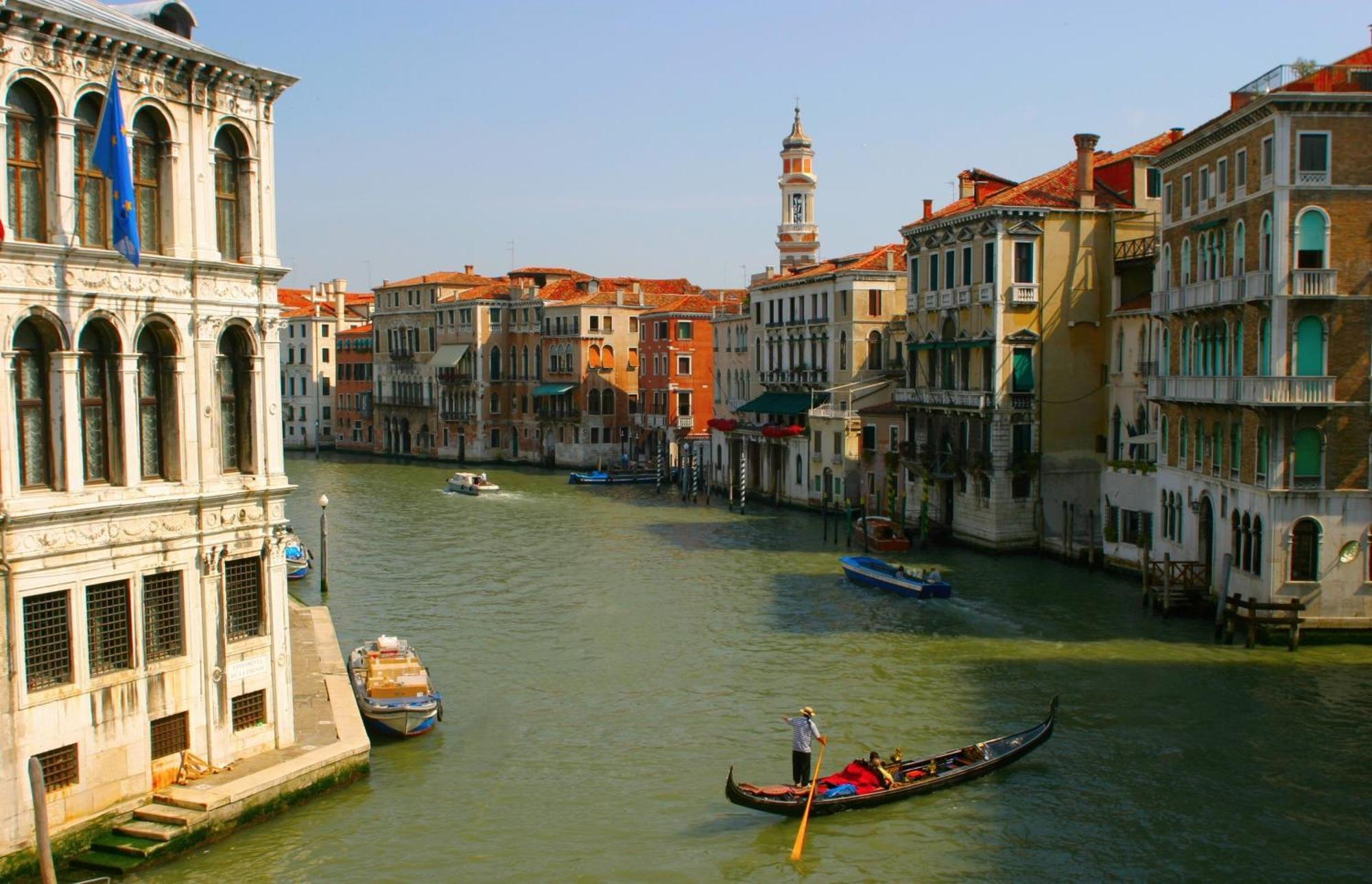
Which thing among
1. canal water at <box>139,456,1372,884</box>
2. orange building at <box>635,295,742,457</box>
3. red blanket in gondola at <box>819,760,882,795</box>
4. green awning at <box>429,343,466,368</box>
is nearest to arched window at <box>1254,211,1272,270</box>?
canal water at <box>139,456,1372,884</box>

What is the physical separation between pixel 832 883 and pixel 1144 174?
2616cm

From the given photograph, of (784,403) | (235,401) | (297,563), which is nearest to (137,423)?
(235,401)

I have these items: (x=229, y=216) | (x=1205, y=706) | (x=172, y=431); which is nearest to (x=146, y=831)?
(x=172, y=431)

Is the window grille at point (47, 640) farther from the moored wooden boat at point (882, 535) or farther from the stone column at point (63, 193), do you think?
the moored wooden boat at point (882, 535)

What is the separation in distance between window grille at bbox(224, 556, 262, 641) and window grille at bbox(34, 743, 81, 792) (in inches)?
86.7

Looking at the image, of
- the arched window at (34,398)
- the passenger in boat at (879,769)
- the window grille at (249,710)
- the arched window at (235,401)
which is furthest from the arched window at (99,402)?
the passenger in boat at (879,769)

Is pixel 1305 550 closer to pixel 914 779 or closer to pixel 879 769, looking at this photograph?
pixel 914 779

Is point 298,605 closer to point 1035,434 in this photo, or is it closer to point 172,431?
point 172,431

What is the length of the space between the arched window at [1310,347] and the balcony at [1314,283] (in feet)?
1.52

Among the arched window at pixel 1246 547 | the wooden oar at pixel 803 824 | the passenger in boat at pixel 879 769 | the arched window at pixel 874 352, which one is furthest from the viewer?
the arched window at pixel 874 352

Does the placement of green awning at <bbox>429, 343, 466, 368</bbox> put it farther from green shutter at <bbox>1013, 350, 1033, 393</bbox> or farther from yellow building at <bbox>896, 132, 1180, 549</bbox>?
green shutter at <bbox>1013, 350, 1033, 393</bbox>

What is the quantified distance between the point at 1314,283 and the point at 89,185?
1968 cm

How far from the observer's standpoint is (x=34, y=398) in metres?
13.0

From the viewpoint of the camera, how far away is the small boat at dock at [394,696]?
18469 mm
